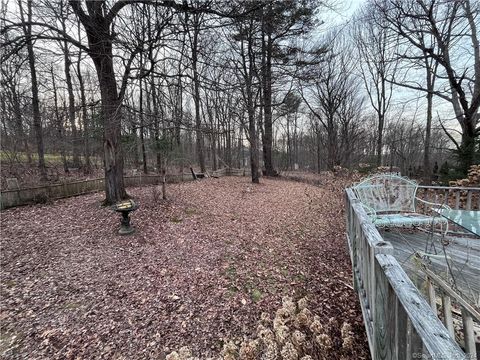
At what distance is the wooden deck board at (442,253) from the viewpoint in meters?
2.67

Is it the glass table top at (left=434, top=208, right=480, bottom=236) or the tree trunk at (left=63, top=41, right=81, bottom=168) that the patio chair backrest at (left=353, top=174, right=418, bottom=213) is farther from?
the tree trunk at (left=63, top=41, right=81, bottom=168)

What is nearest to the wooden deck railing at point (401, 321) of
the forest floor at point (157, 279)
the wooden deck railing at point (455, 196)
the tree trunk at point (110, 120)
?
the forest floor at point (157, 279)

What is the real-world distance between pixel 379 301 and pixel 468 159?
9.53m

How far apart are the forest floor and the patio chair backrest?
3.09 feet

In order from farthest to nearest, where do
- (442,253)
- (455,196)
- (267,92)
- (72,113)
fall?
1. (267,92)
2. (72,113)
3. (455,196)
4. (442,253)

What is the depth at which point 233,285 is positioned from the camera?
3.14 metres

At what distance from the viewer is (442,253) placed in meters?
3.44

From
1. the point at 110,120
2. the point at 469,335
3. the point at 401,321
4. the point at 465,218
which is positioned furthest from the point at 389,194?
the point at 110,120

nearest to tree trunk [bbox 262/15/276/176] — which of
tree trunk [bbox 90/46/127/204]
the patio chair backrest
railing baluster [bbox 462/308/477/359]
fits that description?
the patio chair backrest

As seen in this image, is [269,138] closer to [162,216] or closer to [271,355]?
[162,216]

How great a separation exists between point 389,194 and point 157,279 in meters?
4.06

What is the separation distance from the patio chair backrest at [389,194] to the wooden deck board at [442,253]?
44 centimetres

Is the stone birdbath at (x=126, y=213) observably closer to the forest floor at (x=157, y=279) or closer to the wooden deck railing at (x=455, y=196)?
the forest floor at (x=157, y=279)

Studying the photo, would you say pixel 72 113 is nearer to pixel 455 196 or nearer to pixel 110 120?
pixel 110 120
